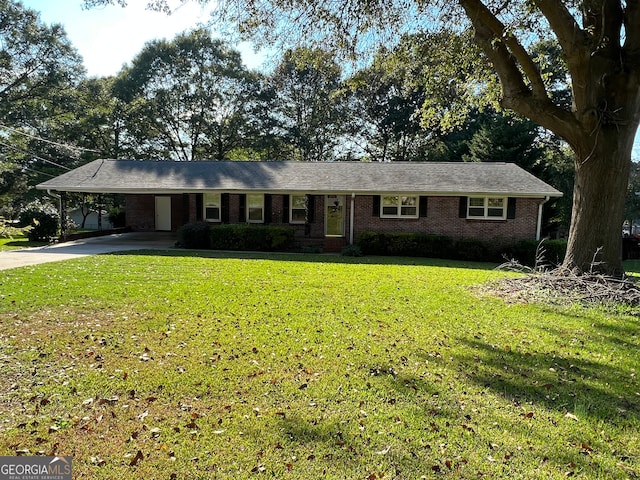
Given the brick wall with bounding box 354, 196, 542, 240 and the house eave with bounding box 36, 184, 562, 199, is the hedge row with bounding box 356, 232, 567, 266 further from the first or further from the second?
the house eave with bounding box 36, 184, 562, 199

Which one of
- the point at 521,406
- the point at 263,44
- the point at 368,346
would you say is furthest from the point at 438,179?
the point at 521,406

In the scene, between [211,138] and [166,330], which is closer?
[166,330]

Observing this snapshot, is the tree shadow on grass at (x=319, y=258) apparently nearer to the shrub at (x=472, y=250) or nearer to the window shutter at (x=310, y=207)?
the shrub at (x=472, y=250)

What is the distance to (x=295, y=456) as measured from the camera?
2.83m

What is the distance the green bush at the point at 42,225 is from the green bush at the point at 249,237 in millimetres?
7968

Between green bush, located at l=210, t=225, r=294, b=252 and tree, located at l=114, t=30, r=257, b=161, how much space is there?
19.9m

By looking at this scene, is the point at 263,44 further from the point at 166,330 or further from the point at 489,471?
the point at 489,471

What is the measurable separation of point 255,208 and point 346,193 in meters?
4.69

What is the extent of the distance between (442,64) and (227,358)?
1110 cm

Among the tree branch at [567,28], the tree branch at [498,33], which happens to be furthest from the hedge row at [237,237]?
the tree branch at [567,28]

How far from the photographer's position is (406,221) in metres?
17.2

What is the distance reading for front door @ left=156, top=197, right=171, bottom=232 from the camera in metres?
22.0

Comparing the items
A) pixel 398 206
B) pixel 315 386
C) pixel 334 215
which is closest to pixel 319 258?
pixel 334 215

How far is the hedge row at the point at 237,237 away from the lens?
53.0 feet
